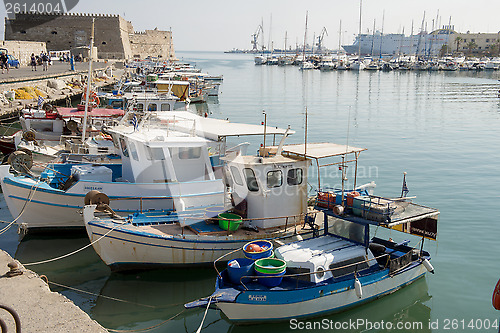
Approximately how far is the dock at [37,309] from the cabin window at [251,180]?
5247 mm

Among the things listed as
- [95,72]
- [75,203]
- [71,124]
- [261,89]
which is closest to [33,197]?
[75,203]

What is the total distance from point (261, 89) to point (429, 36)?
11781 cm

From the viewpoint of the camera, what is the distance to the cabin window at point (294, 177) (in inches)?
474

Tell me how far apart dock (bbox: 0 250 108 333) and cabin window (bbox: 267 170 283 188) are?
5499mm

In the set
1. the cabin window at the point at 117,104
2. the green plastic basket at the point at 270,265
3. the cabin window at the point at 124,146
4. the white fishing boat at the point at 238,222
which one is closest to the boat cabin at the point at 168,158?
the cabin window at the point at 124,146

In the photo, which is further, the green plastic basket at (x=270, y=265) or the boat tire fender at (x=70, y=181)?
the boat tire fender at (x=70, y=181)

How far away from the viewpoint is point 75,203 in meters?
14.1

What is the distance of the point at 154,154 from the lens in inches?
545

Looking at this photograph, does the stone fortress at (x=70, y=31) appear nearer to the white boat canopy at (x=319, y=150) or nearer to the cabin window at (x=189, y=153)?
the cabin window at (x=189, y=153)

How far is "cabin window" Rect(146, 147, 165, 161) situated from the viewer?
1377 cm

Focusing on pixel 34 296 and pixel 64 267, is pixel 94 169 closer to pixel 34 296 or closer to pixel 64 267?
pixel 64 267

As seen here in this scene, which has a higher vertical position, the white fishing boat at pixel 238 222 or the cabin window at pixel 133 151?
the cabin window at pixel 133 151

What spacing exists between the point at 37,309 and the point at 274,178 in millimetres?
6186

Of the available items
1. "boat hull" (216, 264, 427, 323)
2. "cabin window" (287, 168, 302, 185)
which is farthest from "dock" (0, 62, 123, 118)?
"boat hull" (216, 264, 427, 323)
